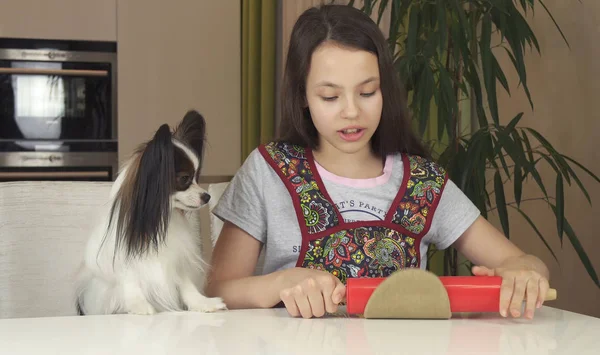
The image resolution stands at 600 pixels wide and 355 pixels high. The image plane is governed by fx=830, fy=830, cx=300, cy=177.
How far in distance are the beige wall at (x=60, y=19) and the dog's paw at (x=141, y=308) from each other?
314 cm

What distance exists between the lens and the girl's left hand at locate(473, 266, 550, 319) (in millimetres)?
1067

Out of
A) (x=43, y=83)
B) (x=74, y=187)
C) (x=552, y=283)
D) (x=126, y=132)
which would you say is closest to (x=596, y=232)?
(x=552, y=283)

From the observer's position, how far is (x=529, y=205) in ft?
10.5

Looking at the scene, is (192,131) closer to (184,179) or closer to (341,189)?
(184,179)

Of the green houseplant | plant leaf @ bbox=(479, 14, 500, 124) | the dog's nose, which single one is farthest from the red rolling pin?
plant leaf @ bbox=(479, 14, 500, 124)

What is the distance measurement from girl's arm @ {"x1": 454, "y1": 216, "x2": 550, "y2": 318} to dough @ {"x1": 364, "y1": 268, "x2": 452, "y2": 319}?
0.09m

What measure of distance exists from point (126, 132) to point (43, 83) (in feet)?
1.50

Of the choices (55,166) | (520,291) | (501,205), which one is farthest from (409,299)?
(55,166)

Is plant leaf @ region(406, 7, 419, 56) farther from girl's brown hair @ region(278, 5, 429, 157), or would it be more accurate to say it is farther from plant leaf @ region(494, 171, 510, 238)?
girl's brown hair @ region(278, 5, 429, 157)

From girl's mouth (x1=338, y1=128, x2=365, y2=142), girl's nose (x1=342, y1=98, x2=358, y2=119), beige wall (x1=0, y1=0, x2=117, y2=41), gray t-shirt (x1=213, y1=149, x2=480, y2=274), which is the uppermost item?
beige wall (x1=0, y1=0, x2=117, y2=41)

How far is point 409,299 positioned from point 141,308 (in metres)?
0.38

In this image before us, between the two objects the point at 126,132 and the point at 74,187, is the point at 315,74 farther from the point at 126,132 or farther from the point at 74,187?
the point at 126,132

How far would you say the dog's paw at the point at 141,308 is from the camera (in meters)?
1.15

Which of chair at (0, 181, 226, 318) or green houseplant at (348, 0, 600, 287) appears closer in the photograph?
chair at (0, 181, 226, 318)
